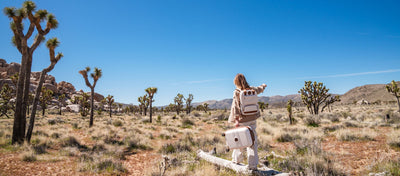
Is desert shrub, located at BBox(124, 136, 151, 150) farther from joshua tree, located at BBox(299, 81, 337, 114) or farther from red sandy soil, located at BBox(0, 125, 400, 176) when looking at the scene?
joshua tree, located at BBox(299, 81, 337, 114)

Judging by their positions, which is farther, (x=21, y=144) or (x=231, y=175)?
(x=21, y=144)

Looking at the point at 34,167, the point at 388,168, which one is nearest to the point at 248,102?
the point at 388,168

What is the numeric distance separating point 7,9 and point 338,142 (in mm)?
16603

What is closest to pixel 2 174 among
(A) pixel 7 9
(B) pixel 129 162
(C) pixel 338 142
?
(B) pixel 129 162

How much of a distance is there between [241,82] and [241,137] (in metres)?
1.27

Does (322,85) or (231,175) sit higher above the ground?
(322,85)

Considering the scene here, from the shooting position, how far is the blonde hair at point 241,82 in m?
4.15

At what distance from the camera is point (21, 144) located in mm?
8055

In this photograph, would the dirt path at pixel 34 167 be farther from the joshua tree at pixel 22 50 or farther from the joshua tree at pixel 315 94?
the joshua tree at pixel 315 94

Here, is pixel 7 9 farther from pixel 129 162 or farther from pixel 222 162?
pixel 222 162

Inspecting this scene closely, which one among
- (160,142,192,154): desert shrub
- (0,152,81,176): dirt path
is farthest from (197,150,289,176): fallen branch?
(0,152,81,176): dirt path

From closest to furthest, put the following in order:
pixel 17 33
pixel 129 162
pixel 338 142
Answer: pixel 129 162, pixel 338 142, pixel 17 33

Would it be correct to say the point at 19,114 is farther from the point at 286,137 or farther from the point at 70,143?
the point at 286,137

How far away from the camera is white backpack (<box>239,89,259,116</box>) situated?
3.87 m
